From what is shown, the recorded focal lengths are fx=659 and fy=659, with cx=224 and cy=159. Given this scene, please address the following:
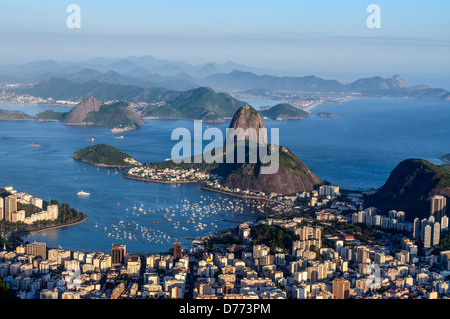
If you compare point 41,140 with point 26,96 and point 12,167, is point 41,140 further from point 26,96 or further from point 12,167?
point 26,96

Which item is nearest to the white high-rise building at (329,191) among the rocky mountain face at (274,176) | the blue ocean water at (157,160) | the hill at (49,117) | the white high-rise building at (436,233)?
the rocky mountain face at (274,176)

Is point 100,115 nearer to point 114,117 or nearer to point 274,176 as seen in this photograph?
point 114,117

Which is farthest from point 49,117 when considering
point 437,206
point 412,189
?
point 437,206

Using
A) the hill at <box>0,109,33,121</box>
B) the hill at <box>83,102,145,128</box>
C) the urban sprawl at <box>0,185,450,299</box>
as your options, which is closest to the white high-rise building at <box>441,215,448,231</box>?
the urban sprawl at <box>0,185,450,299</box>

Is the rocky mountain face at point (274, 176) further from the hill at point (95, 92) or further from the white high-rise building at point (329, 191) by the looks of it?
the hill at point (95, 92)

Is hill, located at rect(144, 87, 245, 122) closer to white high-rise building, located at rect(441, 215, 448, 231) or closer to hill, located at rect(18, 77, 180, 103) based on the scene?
hill, located at rect(18, 77, 180, 103)
